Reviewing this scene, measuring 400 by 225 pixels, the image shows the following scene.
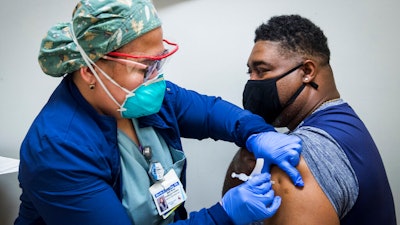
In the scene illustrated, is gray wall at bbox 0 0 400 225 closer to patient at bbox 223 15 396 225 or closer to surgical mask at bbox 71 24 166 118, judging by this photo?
patient at bbox 223 15 396 225

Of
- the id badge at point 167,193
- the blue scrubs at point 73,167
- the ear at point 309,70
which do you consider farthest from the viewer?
A: the ear at point 309,70

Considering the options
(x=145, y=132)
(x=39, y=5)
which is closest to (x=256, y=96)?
(x=145, y=132)

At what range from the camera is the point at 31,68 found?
1.81 meters

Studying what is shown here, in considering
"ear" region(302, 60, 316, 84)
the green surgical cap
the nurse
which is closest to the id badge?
the nurse

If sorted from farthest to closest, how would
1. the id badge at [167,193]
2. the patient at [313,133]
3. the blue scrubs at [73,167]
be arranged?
the id badge at [167,193], the patient at [313,133], the blue scrubs at [73,167]

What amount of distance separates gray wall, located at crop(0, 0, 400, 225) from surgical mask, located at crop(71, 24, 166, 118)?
0.75 m

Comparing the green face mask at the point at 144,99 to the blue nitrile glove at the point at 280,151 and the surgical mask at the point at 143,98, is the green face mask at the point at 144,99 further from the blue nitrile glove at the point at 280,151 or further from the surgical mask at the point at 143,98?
the blue nitrile glove at the point at 280,151

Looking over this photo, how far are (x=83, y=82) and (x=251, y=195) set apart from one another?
24.2 inches

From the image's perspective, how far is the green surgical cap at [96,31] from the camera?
90cm

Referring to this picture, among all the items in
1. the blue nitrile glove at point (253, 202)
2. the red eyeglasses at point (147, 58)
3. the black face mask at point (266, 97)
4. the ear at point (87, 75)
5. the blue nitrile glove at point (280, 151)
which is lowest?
the blue nitrile glove at point (253, 202)

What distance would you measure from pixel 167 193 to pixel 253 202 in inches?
13.2

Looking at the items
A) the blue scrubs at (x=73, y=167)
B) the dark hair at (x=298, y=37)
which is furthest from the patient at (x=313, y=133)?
the blue scrubs at (x=73, y=167)

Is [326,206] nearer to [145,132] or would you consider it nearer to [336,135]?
[336,135]

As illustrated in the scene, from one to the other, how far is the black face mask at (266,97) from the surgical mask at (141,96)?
453 mm
